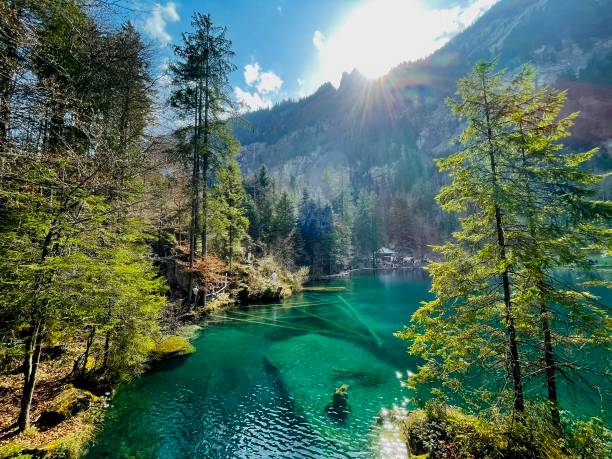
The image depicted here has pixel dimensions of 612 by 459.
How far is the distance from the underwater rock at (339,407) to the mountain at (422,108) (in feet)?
268

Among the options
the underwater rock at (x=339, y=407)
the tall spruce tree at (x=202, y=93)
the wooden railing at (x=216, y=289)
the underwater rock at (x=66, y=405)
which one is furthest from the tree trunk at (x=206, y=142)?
the underwater rock at (x=339, y=407)

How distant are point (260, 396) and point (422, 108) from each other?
17287 cm

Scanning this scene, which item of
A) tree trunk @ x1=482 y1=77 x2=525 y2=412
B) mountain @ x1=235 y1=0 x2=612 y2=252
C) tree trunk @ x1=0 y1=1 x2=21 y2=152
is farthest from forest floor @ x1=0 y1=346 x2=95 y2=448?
mountain @ x1=235 y1=0 x2=612 y2=252

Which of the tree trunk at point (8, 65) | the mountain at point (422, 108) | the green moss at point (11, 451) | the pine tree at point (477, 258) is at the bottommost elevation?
the green moss at point (11, 451)

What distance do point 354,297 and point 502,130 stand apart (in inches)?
1119

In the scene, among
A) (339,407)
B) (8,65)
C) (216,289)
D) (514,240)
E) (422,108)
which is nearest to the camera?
(8,65)

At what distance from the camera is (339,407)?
966 centimetres

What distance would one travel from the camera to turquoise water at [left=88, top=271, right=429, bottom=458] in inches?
300

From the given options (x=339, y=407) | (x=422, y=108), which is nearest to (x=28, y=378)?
(x=339, y=407)

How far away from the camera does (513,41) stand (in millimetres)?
135375

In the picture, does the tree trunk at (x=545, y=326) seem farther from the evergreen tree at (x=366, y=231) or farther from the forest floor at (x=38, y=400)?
the evergreen tree at (x=366, y=231)

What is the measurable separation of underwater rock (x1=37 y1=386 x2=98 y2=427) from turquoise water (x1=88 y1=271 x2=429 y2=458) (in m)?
0.79

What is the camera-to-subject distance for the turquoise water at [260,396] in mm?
7621

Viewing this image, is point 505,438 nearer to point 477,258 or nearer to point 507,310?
point 507,310
